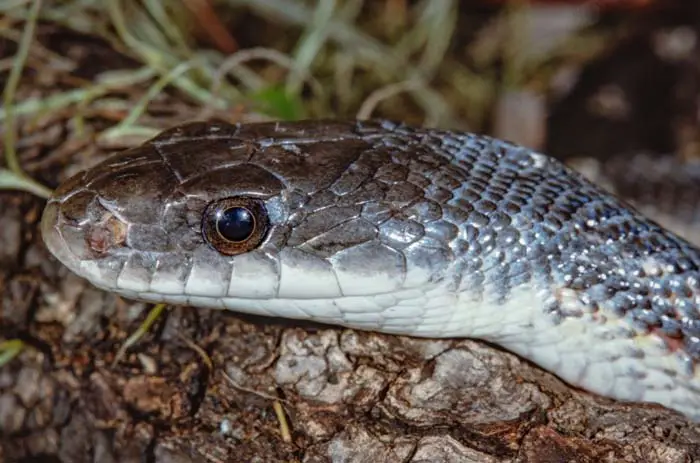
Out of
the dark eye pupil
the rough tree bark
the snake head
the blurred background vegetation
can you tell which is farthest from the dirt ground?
the dark eye pupil

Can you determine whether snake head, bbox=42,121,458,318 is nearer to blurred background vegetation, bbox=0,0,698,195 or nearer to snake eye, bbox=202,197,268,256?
snake eye, bbox=202,197,268,256

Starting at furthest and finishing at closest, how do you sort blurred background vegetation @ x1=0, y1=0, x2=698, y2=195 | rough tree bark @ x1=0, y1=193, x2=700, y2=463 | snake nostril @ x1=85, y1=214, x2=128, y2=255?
blurred background vegetation @ x1=0, y1=0, x2=698, y2=195 < snake nostril @ x1=85, y1=214, x2=128, y2=255 < rough tree bark @ x1=0, y1=193, x2=700, y2=463

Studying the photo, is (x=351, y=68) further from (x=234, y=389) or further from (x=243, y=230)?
(x=234, y=389)

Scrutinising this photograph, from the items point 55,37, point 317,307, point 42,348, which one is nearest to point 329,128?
point 317,307

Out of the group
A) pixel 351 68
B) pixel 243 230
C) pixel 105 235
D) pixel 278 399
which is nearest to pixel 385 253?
pixel 243 230

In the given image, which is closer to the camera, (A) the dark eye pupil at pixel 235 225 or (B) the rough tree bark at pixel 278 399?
(B) the rough tree bark at pixel 278 399

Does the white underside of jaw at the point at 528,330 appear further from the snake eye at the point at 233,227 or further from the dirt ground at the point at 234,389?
the snake eye at the point at 233,227

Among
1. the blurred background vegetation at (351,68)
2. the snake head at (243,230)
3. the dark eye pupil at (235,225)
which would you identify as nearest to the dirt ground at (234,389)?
the blurred background vegetation at (351,68)

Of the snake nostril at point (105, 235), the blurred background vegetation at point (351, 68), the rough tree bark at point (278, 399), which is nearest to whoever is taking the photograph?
the rough tree bark at point (278, 399)
